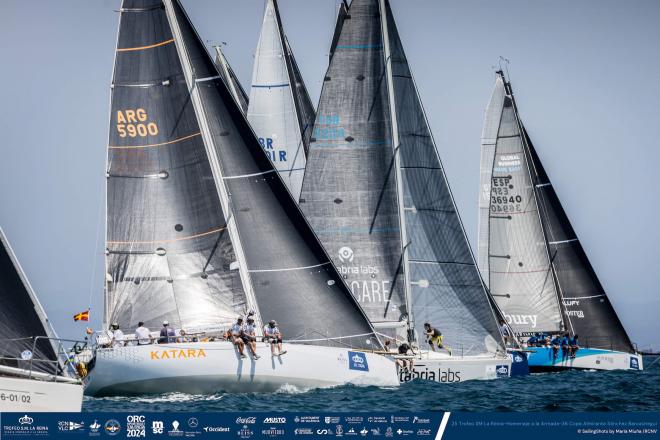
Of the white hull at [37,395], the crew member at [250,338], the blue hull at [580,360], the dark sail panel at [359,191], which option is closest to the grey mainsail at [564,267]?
the blue hull at [580,360]

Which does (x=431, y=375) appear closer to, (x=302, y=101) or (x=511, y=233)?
(x=302, y=101)

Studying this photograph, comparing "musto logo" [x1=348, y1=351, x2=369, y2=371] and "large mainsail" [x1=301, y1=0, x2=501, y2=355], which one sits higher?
"large mainsail" [x1=301, y1=0, x2=501, y2=355]

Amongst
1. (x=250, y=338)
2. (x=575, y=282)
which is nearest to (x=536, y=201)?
(x=575, y=282)

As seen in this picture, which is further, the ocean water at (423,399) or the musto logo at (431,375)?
the musto logo at (431,375)

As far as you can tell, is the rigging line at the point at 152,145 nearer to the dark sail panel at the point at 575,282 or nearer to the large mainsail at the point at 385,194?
the large mainsail at the point at 385,194

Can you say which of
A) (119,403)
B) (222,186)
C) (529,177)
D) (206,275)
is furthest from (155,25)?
(529,177)

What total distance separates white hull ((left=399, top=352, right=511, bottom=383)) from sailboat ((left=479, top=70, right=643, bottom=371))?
12.4 m

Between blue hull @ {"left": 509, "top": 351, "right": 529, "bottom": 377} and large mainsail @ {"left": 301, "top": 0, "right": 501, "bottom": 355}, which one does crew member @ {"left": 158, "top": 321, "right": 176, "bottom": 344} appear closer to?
large mainsail @ {"left": 301, "top": 0, "right": 501, "bottom": 355}

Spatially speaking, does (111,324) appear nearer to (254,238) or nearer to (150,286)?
(150,286)

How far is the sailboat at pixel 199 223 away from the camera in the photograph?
29391 millimetres

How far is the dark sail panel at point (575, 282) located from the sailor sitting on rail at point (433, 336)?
12.6m

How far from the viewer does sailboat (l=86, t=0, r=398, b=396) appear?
2939 cm

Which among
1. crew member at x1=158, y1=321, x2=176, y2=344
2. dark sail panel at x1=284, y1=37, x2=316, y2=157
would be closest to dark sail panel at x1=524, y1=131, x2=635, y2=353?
dark sail panel at x1=284, y1=37, x2=316, y2=157

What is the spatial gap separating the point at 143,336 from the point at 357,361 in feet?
17.3
